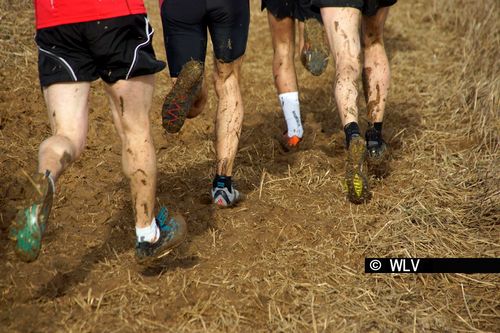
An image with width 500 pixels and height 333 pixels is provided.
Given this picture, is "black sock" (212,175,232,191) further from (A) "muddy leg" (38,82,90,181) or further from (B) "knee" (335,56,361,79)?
(A) "muddy leg" (38,82,90,181)

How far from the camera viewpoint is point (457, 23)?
8320 mm

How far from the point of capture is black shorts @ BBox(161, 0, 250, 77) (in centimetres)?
410

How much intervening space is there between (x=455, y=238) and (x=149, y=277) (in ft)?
5.77

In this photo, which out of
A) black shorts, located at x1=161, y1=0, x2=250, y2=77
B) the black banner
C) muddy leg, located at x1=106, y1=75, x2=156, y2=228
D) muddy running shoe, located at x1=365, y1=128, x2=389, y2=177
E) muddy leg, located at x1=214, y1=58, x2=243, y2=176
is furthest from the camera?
muddy running shoe, located at x1=365, y1=128, x2=389, y2=177

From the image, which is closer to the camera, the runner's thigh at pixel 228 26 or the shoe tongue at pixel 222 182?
the runner's thigh at pixel 228 26

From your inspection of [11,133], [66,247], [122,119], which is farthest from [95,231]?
[11,133]

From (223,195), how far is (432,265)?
1.29 m

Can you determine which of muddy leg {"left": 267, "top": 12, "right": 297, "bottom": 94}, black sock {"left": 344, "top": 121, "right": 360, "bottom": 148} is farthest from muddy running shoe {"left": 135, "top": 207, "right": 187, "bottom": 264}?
muddy leg {"left": 267, "top": 12, "right": 297, "bottom": 94}

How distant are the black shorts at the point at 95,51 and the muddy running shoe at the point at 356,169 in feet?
4.37

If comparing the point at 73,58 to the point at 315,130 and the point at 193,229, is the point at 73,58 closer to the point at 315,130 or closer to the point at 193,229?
the point at 193,229

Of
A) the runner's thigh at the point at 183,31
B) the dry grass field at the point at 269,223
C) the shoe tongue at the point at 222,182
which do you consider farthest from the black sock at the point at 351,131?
the runner's thigh at the point at 183,31

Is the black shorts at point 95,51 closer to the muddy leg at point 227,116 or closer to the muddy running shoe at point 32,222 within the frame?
the muddy running shoe at point 32,222

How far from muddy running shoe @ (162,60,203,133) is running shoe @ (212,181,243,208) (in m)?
0.63

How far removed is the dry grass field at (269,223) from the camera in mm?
3408
